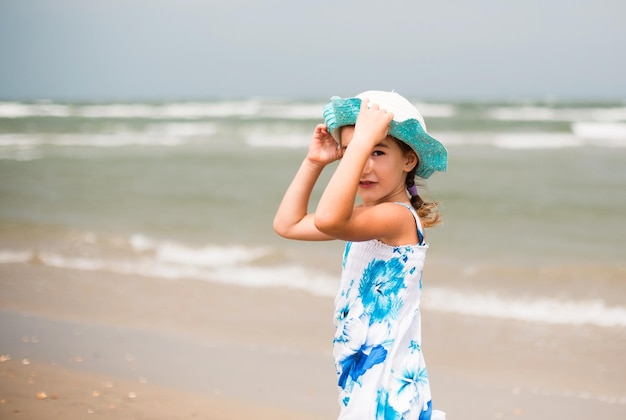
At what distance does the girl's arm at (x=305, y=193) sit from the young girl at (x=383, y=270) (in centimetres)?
11

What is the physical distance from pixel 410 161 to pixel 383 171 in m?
0.13

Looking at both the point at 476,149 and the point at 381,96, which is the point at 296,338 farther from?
the point at 476,149

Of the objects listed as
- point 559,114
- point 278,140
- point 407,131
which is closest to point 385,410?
point 407,131

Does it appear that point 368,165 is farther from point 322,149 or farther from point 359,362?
point 359,362

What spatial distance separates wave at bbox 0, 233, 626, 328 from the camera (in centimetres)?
509

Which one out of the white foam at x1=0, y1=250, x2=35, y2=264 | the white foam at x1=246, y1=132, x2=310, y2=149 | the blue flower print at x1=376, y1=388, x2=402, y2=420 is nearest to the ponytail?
the blue flower print at x1=376, y1=388, x2=402, y2=420

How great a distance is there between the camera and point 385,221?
195cm

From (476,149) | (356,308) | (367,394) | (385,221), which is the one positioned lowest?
(367,394)

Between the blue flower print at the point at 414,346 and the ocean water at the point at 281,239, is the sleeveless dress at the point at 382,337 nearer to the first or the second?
the blue flower print at the point at 414,346

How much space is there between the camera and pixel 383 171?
2.03 metres

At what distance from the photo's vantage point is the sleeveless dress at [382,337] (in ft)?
6.51

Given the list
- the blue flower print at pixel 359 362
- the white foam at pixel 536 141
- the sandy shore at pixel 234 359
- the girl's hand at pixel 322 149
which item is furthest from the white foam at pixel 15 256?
the white foam at pixel 536 141

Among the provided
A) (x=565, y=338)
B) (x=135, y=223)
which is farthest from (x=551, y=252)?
(x=135, y=223)

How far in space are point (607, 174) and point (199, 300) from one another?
9.26 m
